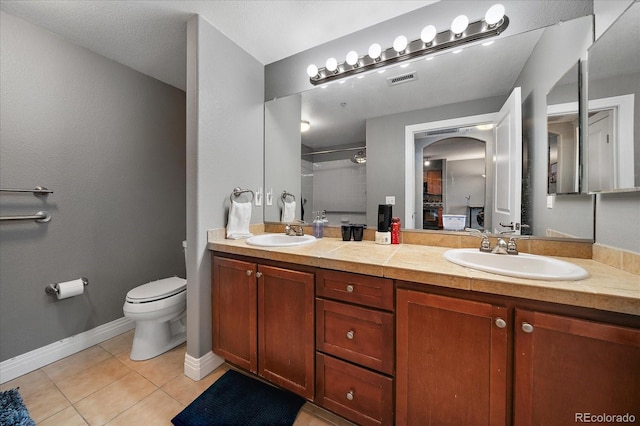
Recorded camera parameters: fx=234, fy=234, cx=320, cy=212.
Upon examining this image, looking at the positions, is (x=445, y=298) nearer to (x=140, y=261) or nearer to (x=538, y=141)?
(x=538, y=141)

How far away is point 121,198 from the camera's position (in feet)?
6.81

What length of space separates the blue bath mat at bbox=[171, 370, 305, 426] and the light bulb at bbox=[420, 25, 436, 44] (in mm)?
2261

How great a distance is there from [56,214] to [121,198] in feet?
1.37

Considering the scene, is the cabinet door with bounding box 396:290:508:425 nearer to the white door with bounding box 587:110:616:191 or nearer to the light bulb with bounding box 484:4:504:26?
the white door with bounding box 587:110:616:191

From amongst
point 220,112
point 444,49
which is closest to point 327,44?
point 444,49

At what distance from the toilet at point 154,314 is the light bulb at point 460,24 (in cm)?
255

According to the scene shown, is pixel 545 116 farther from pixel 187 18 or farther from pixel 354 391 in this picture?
pixel 187 18

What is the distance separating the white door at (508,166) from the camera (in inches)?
51.1

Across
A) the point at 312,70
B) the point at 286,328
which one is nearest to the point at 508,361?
the point at 286,328

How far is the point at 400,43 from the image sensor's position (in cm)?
147

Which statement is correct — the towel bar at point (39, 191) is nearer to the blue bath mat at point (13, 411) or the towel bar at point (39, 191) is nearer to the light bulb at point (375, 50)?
the blue bath mat at point (13, 411)

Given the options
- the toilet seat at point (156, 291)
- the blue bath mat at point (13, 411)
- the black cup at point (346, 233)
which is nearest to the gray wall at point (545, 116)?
the black cup at point (346, 233)

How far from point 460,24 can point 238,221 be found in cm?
185

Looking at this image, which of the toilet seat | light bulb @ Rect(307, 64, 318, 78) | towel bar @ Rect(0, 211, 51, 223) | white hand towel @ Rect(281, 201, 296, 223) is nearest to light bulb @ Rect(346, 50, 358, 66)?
light bulb @ Rect(307, 64, 318, 78)
